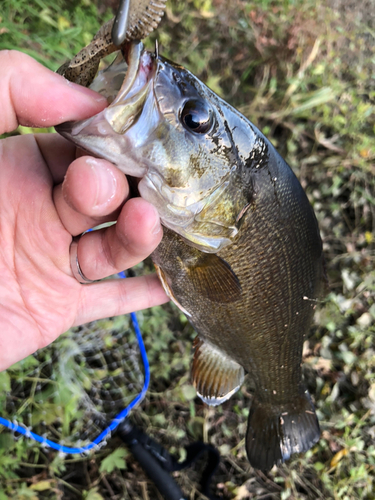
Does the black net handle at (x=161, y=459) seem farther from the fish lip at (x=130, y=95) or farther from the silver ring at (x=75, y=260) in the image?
the fish lip at (x=130, y=95)

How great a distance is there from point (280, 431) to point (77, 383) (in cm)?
140

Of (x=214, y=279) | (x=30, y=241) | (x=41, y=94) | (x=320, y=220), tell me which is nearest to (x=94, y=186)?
(x=41, y=94)

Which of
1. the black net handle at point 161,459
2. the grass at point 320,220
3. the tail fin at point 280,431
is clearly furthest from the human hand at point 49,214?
the black net handle at point 161,459

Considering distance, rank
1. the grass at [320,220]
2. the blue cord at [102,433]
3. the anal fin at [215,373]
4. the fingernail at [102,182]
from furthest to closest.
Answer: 1. the grass at [320,220]
2. the blue cord at [102,433]
3. the anal fin at [215,373]
4. the fingernail at [102,182]

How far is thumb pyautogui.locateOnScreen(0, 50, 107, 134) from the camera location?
97 centimetres

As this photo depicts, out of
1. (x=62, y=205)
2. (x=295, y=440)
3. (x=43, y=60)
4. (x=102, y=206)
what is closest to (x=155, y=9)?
(x=102, y=206)

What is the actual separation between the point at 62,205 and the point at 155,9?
719 millimetres

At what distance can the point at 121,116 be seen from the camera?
2.97 ft

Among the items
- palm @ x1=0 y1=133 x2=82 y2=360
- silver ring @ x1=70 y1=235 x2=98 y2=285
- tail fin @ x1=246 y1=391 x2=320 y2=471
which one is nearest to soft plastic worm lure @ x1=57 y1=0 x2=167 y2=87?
palm @ x1=0 y1=133 x2=82 y2=360

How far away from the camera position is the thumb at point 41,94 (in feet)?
3.19

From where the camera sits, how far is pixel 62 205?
1246 millimetres

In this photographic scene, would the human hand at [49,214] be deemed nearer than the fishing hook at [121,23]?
No

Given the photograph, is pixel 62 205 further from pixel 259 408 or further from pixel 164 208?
pixel 259 408

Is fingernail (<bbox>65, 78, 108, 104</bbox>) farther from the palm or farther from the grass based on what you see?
the grass
